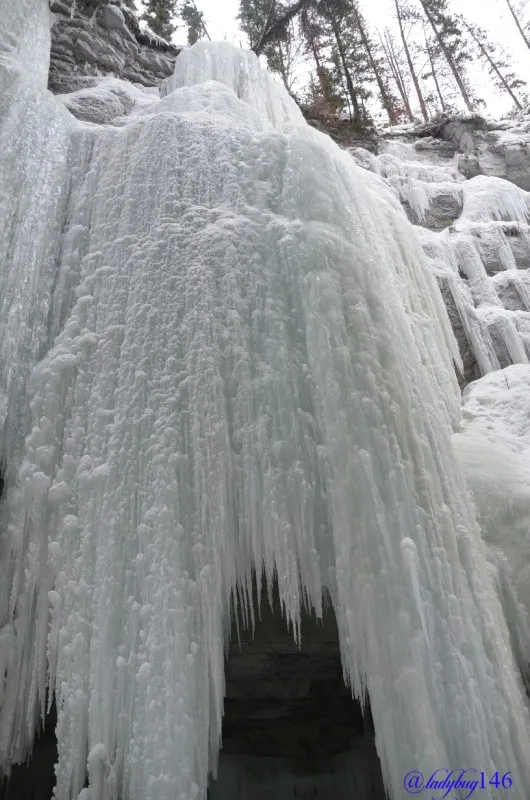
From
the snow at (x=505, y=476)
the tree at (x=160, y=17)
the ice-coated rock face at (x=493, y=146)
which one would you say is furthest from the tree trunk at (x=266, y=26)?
the snow at (x=505, y=476)

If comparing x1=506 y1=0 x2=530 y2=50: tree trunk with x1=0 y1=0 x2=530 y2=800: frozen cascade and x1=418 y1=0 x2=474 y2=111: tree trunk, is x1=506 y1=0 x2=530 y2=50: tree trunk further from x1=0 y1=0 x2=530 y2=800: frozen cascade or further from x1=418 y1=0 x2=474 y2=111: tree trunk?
x1=0 y1=0 x2=530 y2=800: frozen cascade

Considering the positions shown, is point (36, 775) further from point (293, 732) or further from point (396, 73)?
point (396, 73)

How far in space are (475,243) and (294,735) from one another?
5565mm

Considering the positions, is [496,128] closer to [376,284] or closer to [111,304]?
[376,284]

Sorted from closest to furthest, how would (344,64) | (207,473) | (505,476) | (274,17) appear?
(207,473)
(505,476)
(274,17)
(344,64)

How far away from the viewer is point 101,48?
714 cm

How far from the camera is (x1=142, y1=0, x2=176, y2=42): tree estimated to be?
35.3 ft

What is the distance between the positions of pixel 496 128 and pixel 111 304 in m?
8.73

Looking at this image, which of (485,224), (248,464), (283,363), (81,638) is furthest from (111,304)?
(485,224)

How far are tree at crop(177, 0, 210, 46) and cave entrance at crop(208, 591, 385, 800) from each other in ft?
42.7

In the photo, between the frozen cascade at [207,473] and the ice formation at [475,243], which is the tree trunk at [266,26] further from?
the frozen cascade at [207,473]

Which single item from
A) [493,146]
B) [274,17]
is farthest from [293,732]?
[274,17]

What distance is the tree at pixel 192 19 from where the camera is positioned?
11.4m

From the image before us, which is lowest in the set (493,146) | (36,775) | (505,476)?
(36,775)
